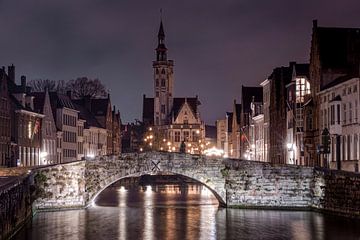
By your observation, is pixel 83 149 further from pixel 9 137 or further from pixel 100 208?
pixel 100 208

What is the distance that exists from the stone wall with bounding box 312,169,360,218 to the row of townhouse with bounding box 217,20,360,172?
1.78 meters

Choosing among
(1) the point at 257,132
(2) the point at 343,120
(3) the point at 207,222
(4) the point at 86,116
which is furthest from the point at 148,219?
(4) the point at 86,116

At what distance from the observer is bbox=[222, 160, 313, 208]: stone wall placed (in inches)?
1949

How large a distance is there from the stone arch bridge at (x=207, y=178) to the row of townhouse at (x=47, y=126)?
640 inches

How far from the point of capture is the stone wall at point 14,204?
32.4m

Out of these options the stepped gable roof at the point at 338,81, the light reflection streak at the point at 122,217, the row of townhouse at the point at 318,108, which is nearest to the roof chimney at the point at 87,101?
the row of townhouse at the point at 318,108

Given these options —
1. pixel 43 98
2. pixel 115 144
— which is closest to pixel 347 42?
pixel 43 98

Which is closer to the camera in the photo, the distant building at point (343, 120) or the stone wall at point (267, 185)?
the stone wall at point (267, 185)

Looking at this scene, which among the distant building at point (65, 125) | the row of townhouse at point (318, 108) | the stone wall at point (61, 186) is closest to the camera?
the stone wall at point (61, 186)

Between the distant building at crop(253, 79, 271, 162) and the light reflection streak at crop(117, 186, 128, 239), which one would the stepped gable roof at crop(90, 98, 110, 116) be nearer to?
the distant building at crop(253, 79, 271, 162)

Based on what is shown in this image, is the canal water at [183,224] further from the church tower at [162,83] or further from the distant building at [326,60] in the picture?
the church tower at [162,83]

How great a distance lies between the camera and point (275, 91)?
73.9 m

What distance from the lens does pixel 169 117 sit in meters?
144

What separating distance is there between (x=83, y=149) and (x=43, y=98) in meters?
20.9
